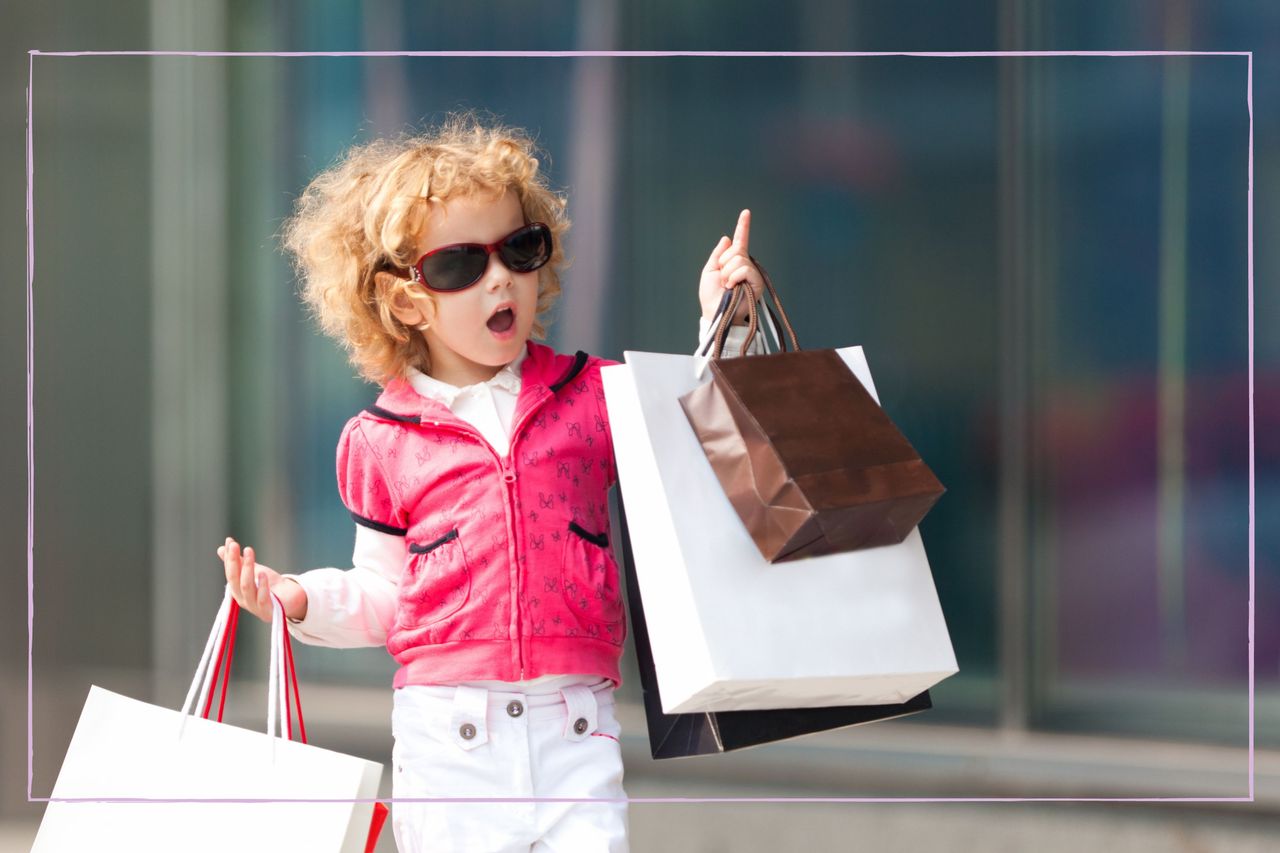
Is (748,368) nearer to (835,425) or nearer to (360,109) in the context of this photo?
(835,425)

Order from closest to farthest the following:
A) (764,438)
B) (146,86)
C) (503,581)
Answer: (764,438) → (503,581) → (146,86)

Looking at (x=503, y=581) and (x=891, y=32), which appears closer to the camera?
(x=503, y=581)

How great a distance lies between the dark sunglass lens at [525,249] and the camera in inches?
87.3

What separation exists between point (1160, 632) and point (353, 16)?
2.51 meters

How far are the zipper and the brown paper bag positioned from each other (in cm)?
30

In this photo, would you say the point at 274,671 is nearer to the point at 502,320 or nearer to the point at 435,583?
the point at 435,583

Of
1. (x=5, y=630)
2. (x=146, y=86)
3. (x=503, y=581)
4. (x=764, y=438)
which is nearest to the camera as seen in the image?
(x=764, y=438)

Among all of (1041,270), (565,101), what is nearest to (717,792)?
(1041,270)

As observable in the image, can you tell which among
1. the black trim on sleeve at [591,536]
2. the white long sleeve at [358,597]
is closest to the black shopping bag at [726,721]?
the black trim on sleeve at [591,536]

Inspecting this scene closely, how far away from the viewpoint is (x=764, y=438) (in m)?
1.95

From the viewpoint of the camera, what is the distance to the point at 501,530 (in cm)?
A: 218

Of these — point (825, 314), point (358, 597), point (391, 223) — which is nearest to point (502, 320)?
point (391, 223)

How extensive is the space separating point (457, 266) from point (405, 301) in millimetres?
166

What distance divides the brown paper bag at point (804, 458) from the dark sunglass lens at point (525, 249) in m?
0.38
